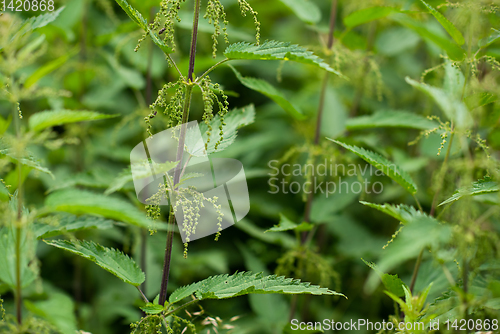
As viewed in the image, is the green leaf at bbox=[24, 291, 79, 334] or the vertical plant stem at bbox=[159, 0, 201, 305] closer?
the vertical plant stem at bbox=[159, 0, 201, 305]

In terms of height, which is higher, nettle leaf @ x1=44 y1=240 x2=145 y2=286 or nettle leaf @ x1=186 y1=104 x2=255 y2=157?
nettle leaf @ x1=186 y1=104 x2=255 y2=157

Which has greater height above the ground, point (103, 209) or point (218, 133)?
point (218, 133)

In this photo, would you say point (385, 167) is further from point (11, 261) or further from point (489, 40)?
point (11, 261)

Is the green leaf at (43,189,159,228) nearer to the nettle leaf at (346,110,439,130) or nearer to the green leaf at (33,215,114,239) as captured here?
the green leaf at (33,215,114,239)

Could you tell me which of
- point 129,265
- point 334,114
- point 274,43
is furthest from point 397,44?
point 129,265

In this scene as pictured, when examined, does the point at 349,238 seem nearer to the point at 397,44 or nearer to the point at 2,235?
the point at 397,44

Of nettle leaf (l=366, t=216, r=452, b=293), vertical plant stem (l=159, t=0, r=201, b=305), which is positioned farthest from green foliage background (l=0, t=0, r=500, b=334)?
vertical plant stem (l=159, t=0, r=201, b=305)

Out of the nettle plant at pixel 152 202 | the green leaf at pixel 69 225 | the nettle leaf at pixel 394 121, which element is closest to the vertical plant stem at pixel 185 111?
the nettle plant at pixel 152 202

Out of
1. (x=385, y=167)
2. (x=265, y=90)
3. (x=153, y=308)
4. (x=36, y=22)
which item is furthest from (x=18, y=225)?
(x=385, y=167)
